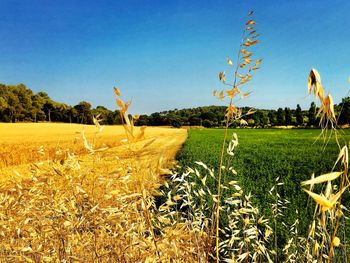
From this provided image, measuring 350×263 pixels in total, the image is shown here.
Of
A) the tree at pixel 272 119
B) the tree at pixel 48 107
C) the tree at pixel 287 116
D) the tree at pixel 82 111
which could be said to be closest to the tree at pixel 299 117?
the tree at pixel 287 116

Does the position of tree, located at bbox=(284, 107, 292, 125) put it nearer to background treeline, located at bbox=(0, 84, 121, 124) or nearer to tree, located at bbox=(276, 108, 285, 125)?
tree, located at bbox=(276, 108, 285, 125)

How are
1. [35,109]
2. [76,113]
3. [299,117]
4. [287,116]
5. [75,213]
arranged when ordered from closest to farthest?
[75,213]
[35,109]
[76,113]
[299,117]
[287,116]

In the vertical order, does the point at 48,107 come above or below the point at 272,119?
above

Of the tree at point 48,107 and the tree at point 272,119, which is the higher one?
the tree at point 48,107

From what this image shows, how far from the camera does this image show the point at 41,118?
99.2 metres

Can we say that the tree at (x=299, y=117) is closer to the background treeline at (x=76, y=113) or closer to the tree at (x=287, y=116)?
the background treeline at (x=76, y=113)

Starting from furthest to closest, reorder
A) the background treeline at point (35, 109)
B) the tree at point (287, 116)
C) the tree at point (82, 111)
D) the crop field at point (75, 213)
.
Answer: the tree at point (287, 116) < the tree at point (82, 111) < the background treeline at point (35, 109) < the crop field at point (75, 213)

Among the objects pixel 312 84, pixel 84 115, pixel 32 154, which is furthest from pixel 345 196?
pixel 84 115

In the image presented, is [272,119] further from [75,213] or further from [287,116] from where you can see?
[75,213]

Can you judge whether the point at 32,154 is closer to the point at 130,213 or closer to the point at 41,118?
the point at 130,213

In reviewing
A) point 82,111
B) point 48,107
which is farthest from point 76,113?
point 48,107

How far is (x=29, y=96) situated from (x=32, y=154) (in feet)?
260

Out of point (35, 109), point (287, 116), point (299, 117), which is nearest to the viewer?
point (35, 109)

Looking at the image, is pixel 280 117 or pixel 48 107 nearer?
pixel 48 107
